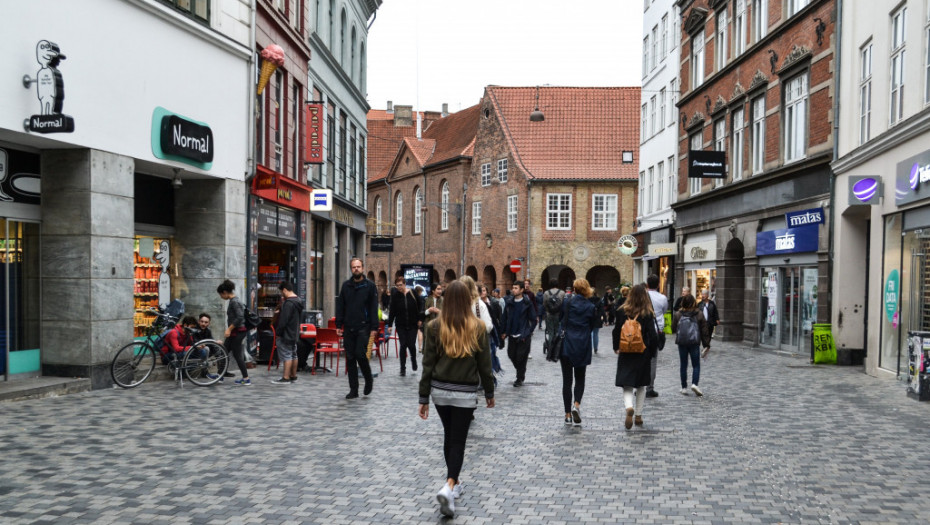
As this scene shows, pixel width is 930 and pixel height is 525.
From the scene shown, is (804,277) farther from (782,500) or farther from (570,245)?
(570,245)

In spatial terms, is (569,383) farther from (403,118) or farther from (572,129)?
(403,118)

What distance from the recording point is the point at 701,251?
1151 inches

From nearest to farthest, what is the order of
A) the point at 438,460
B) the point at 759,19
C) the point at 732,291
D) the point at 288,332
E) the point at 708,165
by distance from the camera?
the point at 438,460
the point at 288,332
the point at 759,19
the point at 708,165
the point at 732,291

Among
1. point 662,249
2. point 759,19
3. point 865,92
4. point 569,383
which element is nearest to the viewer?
point 569,383

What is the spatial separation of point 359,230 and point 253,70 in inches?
607

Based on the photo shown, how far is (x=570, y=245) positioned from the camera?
4925 cm

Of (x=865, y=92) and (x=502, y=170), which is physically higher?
(x=502, y=170)

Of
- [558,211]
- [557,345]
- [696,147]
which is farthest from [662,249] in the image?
[557,345]

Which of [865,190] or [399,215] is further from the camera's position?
[399,215]

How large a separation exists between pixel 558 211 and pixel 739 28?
24.2 metres

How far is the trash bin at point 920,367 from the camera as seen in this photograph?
12.4 metres

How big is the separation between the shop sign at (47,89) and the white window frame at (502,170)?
42.2 meters

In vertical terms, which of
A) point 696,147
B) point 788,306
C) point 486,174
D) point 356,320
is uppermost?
point 486,174

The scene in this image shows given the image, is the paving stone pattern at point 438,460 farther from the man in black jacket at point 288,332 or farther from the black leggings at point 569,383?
the man in black jacket at point 288,332
